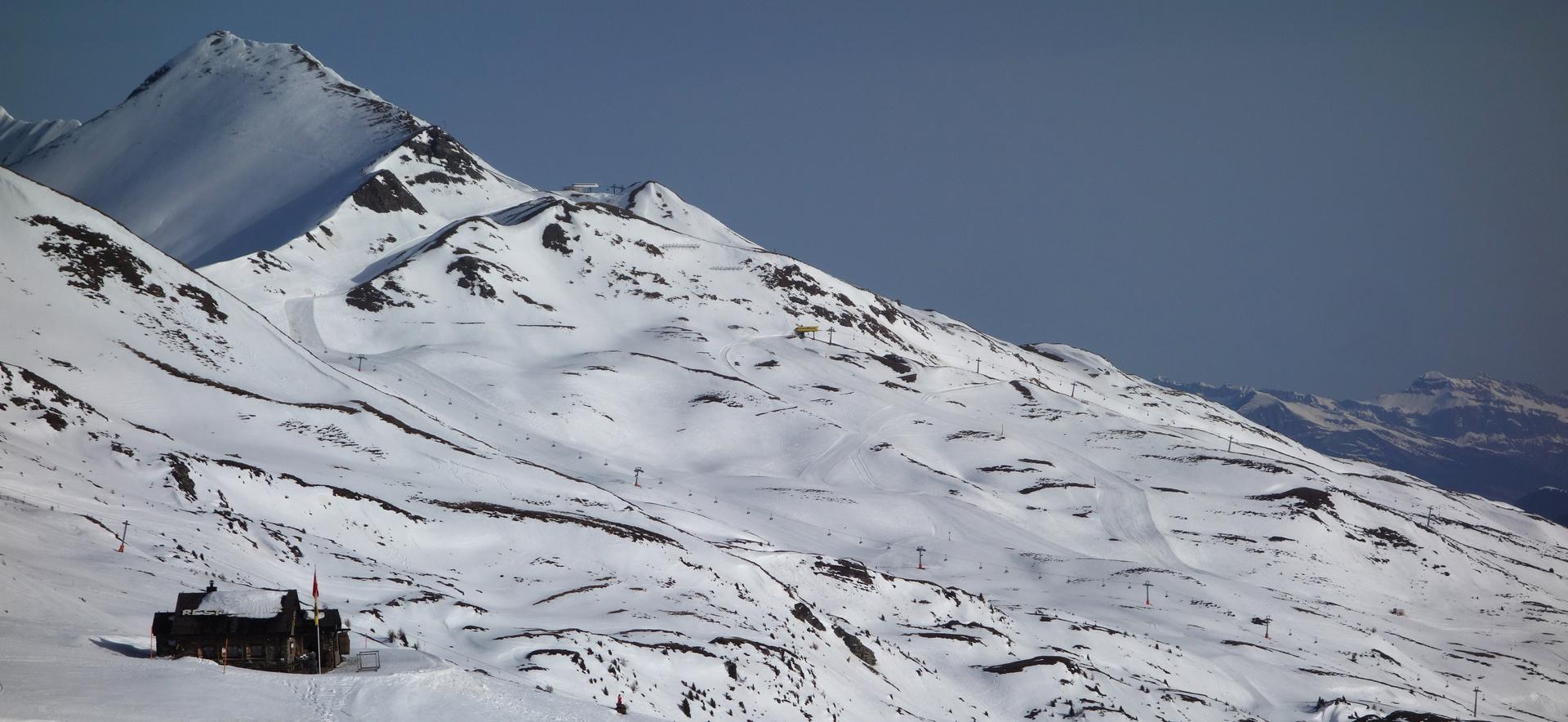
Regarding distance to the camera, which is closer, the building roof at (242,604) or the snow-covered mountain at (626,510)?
the building roof at (242,604)

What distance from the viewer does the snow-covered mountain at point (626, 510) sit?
53.4m

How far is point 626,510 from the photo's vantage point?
93125 millimetres

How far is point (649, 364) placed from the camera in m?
156

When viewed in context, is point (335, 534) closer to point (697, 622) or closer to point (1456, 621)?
point (697, 622)

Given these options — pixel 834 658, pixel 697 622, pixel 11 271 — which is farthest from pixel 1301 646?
pixel 11 271

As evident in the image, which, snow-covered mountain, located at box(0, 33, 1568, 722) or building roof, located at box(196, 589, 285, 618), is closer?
building roof, located at box(196, 589, 285, 618)

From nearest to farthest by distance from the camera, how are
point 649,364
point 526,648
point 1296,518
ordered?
1. point 526,648
2. point 1296,518
3. point 649,364

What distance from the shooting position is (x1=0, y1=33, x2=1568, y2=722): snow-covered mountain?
5341cm

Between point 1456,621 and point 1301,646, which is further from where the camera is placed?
point 1456,621

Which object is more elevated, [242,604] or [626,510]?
[626,510]

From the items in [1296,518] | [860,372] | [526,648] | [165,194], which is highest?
[165,194]

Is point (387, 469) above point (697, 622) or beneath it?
above

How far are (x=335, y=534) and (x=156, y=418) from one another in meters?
23.5

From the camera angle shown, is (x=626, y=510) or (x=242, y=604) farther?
(x=626, y=510)
